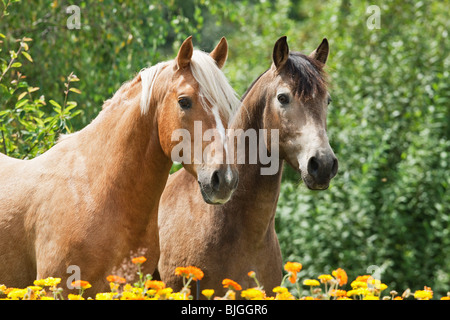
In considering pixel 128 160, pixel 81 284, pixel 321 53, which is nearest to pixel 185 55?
pixel 128 160

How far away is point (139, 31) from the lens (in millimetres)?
6965

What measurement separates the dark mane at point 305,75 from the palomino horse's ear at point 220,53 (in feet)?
1.67

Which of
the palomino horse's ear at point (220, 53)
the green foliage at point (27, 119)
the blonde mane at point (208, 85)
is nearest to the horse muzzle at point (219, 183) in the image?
the blonde mane at point (208, 85)

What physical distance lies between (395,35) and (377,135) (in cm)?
227

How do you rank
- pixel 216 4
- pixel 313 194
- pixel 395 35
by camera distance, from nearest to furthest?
pixel 216 4 < pixel 313 194 < pixel 395 35

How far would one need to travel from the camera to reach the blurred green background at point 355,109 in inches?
263

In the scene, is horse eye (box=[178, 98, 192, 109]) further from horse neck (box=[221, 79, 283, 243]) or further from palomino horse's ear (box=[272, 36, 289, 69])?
palomino horse's ear (box=[272, 36, 289, 69])

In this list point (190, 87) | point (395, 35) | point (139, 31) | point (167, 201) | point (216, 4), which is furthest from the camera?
point (395, 35)

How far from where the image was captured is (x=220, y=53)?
380cm

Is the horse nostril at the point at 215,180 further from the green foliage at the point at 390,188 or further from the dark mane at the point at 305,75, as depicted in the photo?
the green foliage at the point at 390,188

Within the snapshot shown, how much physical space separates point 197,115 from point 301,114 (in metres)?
0.80
